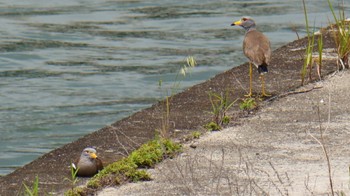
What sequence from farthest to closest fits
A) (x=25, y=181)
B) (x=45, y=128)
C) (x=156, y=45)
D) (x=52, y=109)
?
(x=156, y=45), (x=52, y=109), (x=45, y=128), (x=25, y=181)

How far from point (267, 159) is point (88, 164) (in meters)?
1.14

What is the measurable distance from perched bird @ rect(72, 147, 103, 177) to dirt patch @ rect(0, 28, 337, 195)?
0.30ft

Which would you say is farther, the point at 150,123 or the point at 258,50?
the point at 258,50

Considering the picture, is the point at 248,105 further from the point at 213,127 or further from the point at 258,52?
the point at 258,52

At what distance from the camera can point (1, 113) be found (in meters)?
11.3

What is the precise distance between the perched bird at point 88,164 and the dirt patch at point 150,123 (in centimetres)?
9

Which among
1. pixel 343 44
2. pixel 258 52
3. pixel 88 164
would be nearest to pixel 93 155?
pixel 88 164

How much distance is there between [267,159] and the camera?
6.66 metres

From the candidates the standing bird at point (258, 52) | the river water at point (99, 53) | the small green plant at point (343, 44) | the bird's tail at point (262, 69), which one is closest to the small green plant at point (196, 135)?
the standing bird at point (258, 52)

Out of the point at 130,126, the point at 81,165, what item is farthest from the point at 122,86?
the point at 81,165

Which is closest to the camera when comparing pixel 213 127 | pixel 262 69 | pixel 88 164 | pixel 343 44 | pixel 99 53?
pixel 88 164

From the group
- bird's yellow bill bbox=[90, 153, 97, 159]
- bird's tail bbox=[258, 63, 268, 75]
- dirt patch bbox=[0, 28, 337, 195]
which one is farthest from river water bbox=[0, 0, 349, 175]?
bird's yellow bill bbox=[90, 153, 97, 159]

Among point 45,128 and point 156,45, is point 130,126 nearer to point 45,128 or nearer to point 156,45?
point 45,128

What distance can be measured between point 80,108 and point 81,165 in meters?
4.91
